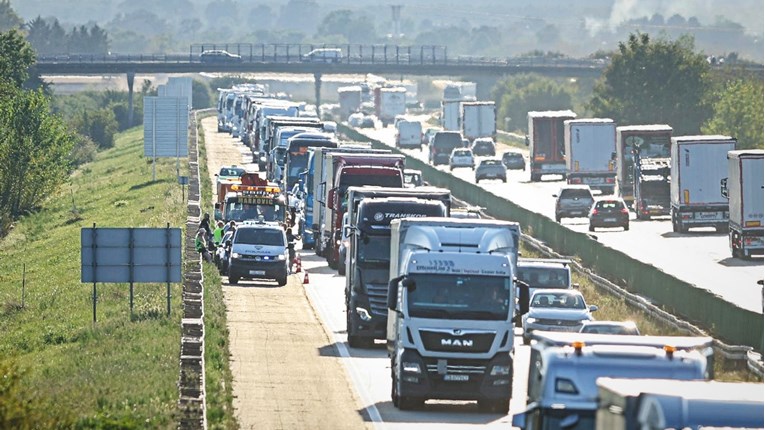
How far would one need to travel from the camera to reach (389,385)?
31953 millimetres

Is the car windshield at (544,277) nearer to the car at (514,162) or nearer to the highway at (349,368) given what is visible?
the highway at (349,368)

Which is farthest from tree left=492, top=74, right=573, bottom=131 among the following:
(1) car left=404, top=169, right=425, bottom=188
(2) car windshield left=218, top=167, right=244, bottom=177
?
(1) car left=404, top=169, right=425, bottom=188

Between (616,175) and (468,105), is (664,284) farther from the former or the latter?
(468,105)

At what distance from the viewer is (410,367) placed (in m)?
28.4

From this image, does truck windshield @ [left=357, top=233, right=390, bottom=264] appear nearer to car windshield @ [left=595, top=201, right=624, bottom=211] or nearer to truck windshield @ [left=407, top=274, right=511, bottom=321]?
truck windshield @ [left=407, top=274, right=511, bottom=321]

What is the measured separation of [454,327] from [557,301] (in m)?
11.1

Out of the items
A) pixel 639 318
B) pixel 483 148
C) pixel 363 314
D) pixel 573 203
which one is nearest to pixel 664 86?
pixel 483 148

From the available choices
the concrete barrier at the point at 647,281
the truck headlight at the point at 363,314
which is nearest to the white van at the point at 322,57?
the concrete barrier at the point at 647,281

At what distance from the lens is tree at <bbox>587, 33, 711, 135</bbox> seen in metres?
122

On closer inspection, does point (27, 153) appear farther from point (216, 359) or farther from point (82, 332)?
point (216, 359)

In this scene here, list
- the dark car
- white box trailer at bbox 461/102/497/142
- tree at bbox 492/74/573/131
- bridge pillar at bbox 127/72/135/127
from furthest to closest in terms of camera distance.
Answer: tree at bbox 492/74/573/131
bridge pillar at bbox 127/72/135/127
white box trailer at bbox 461/102/497/142
the dark car

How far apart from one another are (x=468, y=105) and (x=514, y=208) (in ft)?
200

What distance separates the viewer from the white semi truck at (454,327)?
28.4m

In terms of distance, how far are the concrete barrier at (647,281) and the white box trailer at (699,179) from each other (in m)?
5.68
